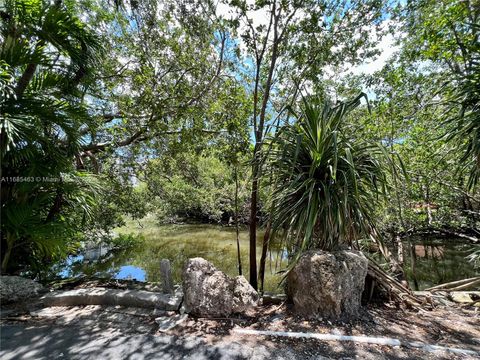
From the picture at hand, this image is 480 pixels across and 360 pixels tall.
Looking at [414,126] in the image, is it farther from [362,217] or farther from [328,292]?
[328,292]

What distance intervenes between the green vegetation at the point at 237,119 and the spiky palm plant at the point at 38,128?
0.02 metres

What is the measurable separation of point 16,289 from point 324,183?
3504 mm

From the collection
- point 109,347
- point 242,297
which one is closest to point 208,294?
point 242,297

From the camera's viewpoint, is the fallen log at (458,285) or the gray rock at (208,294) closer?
the gray rock at (208,294)

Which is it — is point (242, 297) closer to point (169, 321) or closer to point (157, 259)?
point (169, 321)

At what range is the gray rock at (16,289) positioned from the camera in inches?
106

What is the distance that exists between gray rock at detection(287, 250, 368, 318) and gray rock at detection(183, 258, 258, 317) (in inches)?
22.7

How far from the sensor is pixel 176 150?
210 inches

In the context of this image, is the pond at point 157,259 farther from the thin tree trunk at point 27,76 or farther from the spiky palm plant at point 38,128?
the thin tree trunk at point 27,76

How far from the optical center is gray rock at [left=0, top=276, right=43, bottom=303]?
2682 mm

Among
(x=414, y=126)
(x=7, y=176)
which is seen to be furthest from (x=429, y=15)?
(x=7, y=176)

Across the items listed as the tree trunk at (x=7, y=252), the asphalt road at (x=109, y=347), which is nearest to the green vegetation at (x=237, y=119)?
the tree trunk at (x=7, y=252)

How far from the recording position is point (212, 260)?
27.3 feet

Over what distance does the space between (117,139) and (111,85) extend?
1.16 meters
